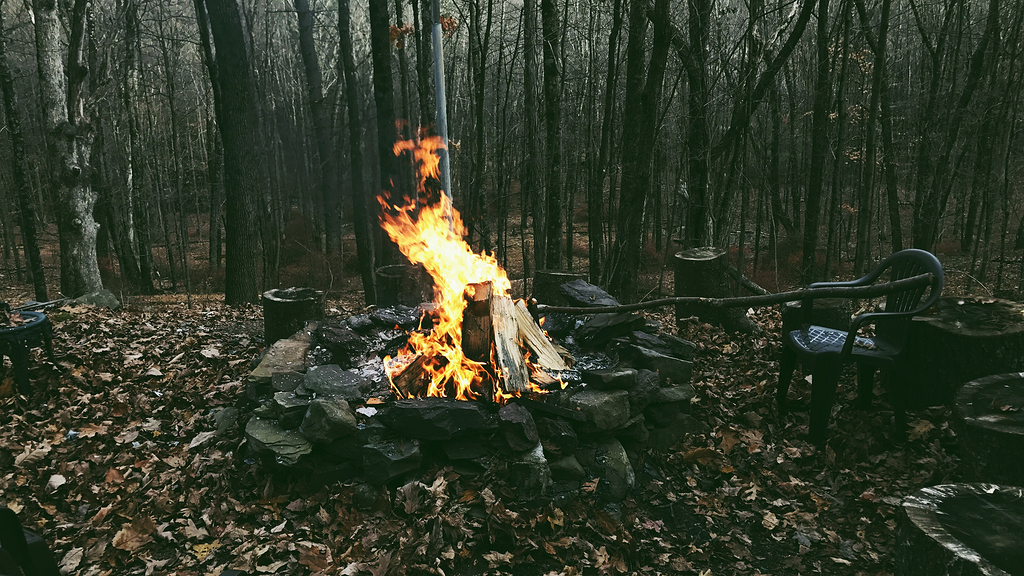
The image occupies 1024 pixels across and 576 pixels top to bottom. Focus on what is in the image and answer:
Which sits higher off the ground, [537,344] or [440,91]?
[440,91]

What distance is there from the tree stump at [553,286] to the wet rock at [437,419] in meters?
2.77

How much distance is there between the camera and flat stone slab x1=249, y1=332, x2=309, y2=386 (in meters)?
4.77

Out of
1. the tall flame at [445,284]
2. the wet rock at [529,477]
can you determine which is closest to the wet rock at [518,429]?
the wet rock at [529,477]

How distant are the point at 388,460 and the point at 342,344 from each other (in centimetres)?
175

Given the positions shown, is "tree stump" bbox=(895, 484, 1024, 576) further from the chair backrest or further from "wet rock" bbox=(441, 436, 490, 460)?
"wet rock" bbox=(441, 436, 490, 460)

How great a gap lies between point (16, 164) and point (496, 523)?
10.7 metres

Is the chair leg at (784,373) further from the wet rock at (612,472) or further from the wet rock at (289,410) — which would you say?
the wet rock at (289,410)

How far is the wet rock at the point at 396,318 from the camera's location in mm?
5731

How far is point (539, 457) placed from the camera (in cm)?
394

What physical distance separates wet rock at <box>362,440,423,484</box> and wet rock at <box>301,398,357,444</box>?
227mm

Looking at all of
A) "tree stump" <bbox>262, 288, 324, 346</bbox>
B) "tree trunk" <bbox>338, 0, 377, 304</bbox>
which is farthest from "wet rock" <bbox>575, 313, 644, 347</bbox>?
"tree trunk" <bbox>338, 0, 377, 304</bbox>

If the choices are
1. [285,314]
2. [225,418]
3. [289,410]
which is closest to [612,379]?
[289,410]

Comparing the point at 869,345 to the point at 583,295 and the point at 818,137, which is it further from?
the point at 818,137

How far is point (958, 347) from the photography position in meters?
Result: 4.11
